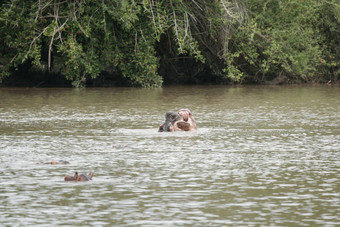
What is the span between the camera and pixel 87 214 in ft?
24.4

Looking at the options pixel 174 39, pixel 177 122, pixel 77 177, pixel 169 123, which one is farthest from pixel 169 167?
pixel 174 39

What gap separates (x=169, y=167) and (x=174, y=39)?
61.2 ft

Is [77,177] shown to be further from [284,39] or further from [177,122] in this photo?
[284,39]

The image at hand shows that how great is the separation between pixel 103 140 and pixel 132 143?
67cm

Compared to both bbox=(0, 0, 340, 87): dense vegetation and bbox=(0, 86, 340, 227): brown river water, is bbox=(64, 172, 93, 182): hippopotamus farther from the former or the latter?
bbox=(0, 0, 340, 87): dense vegetation

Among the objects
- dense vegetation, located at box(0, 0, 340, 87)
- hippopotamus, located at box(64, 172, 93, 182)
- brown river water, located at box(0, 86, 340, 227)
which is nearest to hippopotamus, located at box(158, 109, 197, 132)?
brown river water, located at box(0, 86, 340, 227)

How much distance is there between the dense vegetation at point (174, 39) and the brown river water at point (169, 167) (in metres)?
7.65

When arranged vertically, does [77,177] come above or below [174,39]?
below

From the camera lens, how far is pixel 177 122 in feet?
48.0

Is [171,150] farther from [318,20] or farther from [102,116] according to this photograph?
[318,20]

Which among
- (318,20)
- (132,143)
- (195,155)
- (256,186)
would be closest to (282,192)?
(256,186)

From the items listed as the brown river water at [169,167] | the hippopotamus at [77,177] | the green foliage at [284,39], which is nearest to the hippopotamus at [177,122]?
the brown river water at [169,167]

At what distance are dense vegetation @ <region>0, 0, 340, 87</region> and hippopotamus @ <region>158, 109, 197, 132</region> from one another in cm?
1104

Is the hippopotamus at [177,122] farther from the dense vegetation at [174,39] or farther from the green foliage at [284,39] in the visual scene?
the green foliage at [284,39]
